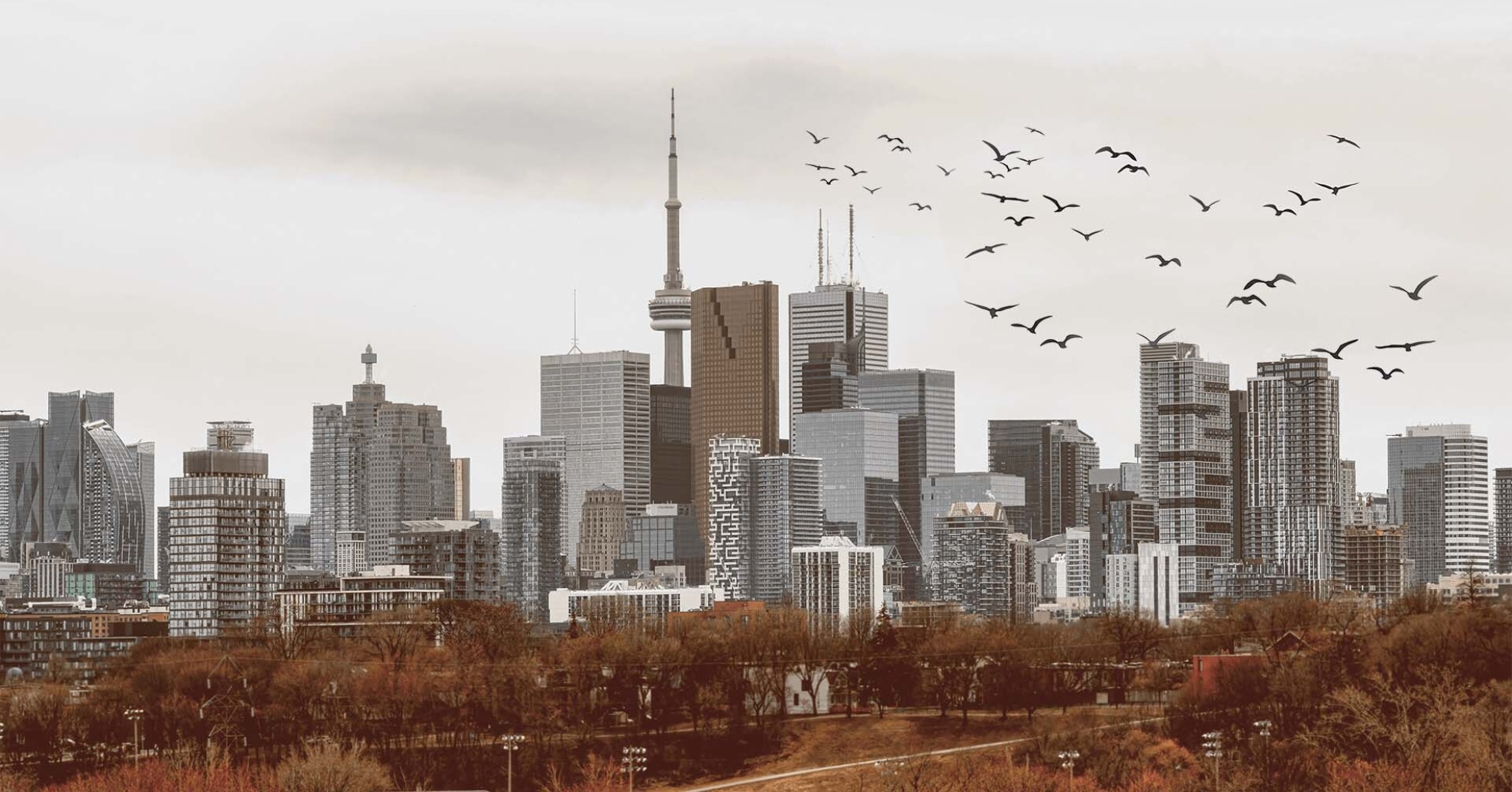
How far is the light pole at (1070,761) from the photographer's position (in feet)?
311

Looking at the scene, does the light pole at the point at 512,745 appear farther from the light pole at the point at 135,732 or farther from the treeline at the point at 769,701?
the light pole at the point at 135,732

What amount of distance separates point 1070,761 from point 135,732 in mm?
49050

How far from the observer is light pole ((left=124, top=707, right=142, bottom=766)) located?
112 meters

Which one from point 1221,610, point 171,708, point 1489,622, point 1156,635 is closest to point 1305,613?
point 1156,635

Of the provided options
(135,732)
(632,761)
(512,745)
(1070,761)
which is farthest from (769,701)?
(135,732)

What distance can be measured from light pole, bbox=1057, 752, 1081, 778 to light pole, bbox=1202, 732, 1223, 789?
5714 mm

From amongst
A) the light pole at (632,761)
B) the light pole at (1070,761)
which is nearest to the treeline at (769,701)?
the light pole at (1070,761)

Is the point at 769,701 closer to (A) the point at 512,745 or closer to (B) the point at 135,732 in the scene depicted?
(A) the point at 512,745

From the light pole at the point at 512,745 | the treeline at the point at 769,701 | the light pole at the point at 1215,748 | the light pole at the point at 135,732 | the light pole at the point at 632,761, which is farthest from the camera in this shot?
the light pole at the point at 135,732

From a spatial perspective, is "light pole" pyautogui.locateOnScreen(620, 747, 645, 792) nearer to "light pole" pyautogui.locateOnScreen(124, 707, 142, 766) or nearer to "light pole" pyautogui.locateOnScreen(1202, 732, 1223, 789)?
"light pole" pyautogui.locateOnScreen(124, 707, 142, 766)

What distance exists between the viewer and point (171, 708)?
119 metres

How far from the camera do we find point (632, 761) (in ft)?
340

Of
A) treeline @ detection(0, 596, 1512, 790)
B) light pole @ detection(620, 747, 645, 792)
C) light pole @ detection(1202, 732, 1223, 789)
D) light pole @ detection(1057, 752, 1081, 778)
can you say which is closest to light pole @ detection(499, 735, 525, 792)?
treeline @ detection(0, 596, 1512, 790)

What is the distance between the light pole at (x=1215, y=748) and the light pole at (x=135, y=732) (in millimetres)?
51177
